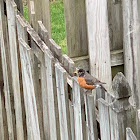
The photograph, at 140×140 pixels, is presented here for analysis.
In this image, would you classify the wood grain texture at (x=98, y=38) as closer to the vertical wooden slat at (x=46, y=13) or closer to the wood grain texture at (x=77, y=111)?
the vertical wooden slat at (x=46, y=13)

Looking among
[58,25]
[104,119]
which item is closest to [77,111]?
[104,119]

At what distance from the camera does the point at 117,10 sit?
10.9 feet

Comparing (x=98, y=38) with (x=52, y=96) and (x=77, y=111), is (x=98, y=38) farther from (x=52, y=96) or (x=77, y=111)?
(x=77, y=111)

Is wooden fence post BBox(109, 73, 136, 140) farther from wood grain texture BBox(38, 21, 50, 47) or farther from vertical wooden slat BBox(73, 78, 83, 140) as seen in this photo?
wood grain texture BBox(38, 21, 50, 47)

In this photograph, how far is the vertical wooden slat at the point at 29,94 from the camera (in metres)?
2.97

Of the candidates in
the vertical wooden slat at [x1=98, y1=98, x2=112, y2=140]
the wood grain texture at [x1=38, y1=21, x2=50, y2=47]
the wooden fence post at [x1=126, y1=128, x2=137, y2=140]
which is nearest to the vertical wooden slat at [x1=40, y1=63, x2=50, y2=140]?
the wood grain texture at [x1=38, y1=21, x2=50, y2=47]

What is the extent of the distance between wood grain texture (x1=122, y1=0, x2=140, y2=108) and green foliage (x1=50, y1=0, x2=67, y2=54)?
2.84 metres

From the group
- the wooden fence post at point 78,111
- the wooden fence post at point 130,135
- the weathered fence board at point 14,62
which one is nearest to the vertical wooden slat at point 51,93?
the wooden fence post at point 78,111

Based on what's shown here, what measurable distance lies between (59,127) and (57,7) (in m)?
5.58

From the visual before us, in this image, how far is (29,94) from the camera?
3.04m

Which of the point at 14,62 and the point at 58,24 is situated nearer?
the point at 14,62

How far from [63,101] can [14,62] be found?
0.78 meters

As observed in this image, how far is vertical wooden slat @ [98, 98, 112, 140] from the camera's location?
2088 millimetres

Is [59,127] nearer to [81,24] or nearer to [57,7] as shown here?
[81,24]
